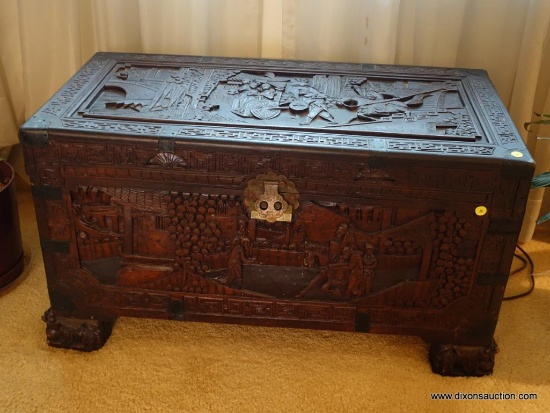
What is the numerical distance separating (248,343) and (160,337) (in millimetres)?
221

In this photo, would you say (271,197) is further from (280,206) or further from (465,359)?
(465,359)

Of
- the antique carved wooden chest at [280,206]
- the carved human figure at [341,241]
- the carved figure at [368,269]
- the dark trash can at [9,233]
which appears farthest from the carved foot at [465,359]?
the dark trash can at [9,233]

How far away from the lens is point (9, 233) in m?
1.74

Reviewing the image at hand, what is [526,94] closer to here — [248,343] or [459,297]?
[459,297]

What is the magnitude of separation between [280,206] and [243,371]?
0.43 m

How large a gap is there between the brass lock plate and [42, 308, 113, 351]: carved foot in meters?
0.50

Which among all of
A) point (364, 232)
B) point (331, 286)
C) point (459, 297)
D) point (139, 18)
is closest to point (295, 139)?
point (364, 232)

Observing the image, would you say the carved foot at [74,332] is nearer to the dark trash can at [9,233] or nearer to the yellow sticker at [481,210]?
the dark trash can at [9,233]

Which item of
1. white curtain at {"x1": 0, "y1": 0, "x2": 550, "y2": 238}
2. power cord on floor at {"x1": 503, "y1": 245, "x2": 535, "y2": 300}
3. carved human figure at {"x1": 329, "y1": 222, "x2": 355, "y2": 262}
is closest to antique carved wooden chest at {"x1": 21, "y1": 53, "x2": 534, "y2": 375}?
carved human figure at {"x1": 329, "y1": 222, "x2": 355, "y2": 262}

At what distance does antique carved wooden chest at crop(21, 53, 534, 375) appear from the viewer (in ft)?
4.44

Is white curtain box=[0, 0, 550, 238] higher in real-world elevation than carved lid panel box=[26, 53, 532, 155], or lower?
higher

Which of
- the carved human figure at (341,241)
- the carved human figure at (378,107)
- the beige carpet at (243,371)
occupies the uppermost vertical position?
the carved human figure at (378,107)

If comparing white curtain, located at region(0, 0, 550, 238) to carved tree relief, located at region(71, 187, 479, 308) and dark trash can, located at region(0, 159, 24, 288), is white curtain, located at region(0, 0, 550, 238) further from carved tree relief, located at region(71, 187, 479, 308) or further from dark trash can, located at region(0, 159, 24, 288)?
carved tree relief, located at region(71, 187, 479, 308)

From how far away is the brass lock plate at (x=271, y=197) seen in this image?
1373 mm
